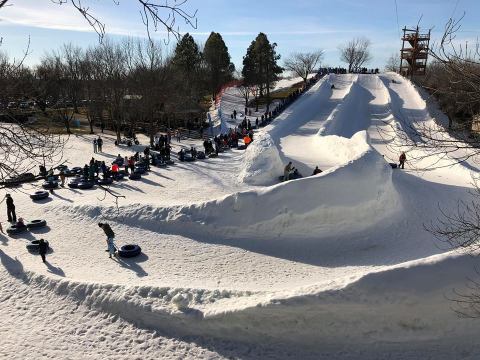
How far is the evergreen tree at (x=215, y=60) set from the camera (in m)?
59.6

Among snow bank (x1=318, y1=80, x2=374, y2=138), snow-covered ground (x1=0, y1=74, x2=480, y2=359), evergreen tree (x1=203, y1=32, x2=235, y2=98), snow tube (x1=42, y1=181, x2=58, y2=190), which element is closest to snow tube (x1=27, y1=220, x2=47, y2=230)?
snow-covered ground (x1=0, y1=74, x2=480, y2=359)

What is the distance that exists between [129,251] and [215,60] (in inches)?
1979

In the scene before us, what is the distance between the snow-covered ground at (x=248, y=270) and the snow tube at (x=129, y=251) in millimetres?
253

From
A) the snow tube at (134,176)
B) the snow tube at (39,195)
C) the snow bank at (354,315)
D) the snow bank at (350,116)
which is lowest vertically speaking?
the snow bank at (354,315)

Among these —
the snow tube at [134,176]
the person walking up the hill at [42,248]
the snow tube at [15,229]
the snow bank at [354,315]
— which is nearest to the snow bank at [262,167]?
the snow tube at [134,176]

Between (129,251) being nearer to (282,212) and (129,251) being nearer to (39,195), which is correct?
(282,212)

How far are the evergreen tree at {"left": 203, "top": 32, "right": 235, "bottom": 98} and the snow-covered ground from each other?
3897 cm

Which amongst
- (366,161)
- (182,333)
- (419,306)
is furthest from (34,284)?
(366,161)

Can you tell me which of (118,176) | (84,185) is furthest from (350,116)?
(84,185)

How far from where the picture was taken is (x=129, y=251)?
1328 cm

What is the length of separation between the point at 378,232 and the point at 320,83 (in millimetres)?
46549

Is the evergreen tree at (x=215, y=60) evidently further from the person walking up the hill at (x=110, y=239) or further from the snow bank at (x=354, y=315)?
the snow bank at (x=354, y=315)

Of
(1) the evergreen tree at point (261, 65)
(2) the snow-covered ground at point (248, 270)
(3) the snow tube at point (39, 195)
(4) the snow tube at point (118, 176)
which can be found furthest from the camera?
(1) the evergreen tree at point (261, 65)

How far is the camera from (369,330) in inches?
385
